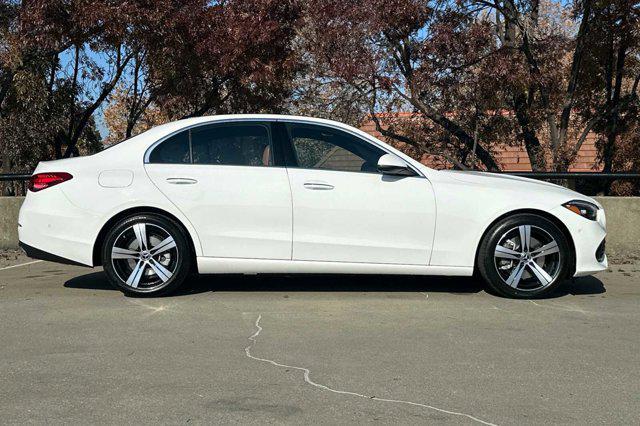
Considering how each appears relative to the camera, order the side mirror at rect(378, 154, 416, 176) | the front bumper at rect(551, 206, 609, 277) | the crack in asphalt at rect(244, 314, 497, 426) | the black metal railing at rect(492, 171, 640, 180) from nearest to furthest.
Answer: the crack in asphalt at rect(244, 314, 497, 426) → the side mirror at rect(378, 154, 416, 176) → the front bumper at rect(551, 206, 609, 277) → the black metal railing at rect(492, 171, 640, 180)

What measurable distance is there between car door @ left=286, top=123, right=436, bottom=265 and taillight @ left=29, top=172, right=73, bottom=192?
2010 millimetres

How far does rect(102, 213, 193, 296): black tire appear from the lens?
688 cm

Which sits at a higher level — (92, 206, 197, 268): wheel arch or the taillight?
the taillight

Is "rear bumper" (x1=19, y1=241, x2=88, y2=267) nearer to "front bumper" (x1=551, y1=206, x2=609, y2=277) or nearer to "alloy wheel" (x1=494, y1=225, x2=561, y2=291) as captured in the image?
"alloy wheel" (x1=494, y1=225, x2=561, y2=291)

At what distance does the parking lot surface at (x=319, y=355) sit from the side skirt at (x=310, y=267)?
0.85 feet

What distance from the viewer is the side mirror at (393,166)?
22.4 ft

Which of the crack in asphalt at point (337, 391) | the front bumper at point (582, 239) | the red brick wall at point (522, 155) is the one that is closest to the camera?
the crack in asphalt at point (337, 391)

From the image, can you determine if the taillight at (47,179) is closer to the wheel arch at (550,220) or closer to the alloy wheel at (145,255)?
the alloy wheel at (145,255)

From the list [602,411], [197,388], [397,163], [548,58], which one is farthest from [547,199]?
[548,58]

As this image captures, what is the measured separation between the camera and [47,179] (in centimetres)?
702

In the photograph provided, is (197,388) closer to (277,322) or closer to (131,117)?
(277,322)

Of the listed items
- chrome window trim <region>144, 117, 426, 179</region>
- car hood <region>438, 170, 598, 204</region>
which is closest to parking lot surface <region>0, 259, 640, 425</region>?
car hood <region>438, 170, 598, 204</region>

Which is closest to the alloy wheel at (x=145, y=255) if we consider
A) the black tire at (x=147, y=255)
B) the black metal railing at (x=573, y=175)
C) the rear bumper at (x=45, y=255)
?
the black tire at (x=147, y=255)

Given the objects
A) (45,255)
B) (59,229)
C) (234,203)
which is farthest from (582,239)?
(45,255)
